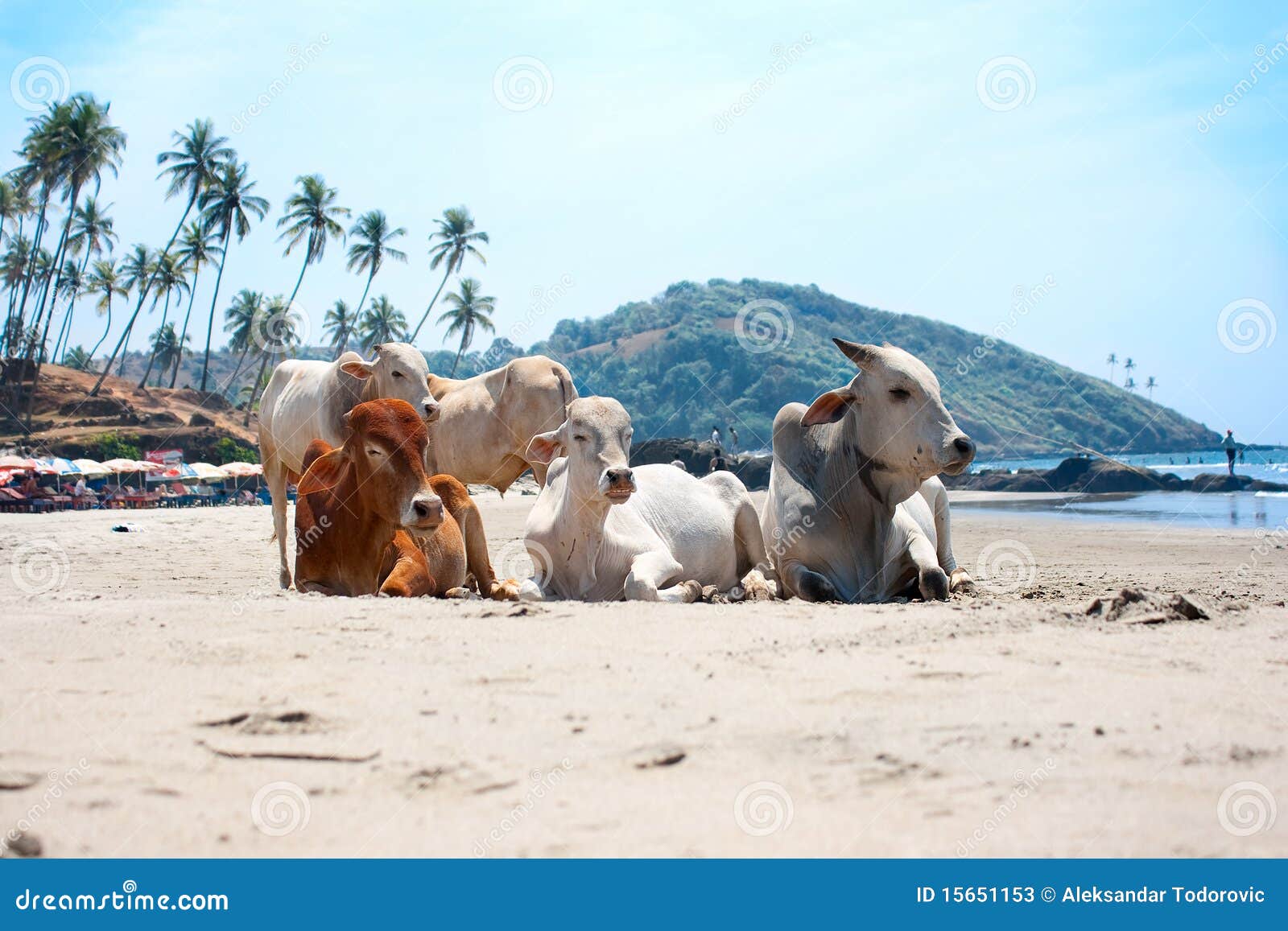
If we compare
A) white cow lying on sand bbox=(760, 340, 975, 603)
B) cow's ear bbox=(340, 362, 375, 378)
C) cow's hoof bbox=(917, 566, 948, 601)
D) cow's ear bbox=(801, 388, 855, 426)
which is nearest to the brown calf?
white cow lying on sand bbox=(760, 340, 975, 603)

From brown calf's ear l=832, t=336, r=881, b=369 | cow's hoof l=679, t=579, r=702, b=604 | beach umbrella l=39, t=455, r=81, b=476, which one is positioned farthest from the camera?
beach umbrella l=39, t=455, r=81, b=476

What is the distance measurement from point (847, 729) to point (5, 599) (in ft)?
16.9

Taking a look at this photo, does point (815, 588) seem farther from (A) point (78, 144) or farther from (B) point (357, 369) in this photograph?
(A) point (78, 144)

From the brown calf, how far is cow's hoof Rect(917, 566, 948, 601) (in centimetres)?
264

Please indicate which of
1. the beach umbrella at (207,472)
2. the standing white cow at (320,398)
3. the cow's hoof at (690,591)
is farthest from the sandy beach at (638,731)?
the beach umbrella at (207,472)

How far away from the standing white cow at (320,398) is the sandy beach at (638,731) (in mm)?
5154

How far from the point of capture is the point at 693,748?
327 cm

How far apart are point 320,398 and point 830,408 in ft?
18.6

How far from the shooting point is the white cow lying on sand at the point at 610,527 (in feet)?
23.4

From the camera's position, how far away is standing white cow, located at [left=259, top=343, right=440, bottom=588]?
35.1ft

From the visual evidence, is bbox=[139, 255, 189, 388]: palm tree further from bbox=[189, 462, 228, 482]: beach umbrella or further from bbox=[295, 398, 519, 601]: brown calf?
bbox=[295, 398, 519, 601]: brown calf

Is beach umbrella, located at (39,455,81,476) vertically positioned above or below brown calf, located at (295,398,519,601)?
above

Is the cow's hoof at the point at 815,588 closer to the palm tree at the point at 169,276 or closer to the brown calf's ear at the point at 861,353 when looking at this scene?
the brown calf's ear at the point at 861,353

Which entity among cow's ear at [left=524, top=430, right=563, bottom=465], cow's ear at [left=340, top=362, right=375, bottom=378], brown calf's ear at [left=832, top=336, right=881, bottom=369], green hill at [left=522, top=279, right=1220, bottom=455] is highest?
green hill at [left=522, top=279, right=1220, bottom=455]
